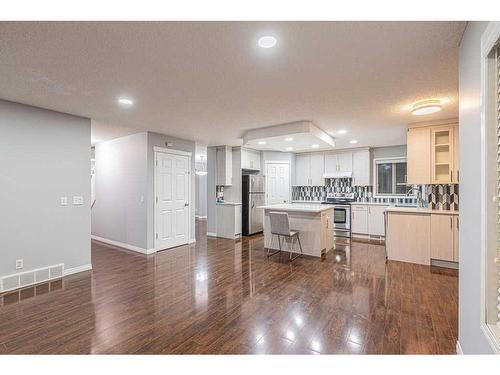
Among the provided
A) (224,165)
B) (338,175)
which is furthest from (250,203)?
(338,175)

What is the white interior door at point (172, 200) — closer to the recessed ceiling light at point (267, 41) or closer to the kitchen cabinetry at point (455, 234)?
the recessed ceiling light at point (267, 41)

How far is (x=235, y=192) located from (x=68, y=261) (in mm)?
3891

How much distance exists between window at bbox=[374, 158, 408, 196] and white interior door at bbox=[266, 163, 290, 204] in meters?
2.44

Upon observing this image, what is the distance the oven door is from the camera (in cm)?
656

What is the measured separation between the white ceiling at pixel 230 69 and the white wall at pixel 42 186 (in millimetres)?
351

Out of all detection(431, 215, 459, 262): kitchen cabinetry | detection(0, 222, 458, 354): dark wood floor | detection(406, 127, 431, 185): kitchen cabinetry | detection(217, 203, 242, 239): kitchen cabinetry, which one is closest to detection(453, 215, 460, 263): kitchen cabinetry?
detection(431, 215, 459, 262): kitchen cabinetry

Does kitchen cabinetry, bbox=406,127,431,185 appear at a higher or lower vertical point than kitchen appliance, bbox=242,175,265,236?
higher

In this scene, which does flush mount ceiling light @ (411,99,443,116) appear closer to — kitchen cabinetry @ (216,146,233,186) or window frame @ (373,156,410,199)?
window frame @ (373,156,410,199)

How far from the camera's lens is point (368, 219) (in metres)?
6.34

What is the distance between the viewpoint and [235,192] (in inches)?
265

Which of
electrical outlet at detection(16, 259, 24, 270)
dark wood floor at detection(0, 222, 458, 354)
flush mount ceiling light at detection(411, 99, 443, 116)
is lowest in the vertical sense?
dark wood floor at detection(0, 222, 458, 354)

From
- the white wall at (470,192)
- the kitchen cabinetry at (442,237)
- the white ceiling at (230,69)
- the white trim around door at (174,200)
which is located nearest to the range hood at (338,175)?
the kitchen cabinetry at (442,237)
